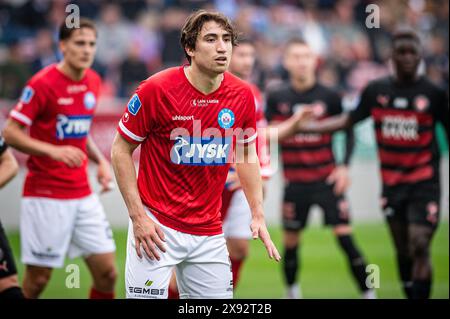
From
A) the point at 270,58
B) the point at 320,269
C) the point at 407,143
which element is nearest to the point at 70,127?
the point at 407,143

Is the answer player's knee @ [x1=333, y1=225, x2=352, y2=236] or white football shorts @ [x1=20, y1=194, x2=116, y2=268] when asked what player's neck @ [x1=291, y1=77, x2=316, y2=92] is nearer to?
player's knee @ [x1=333, y1=225, x2=352, y2=236]

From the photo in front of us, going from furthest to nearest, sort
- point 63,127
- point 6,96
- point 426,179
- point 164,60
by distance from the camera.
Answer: point 164,60
point 6,96
point 426,179
point 63,127

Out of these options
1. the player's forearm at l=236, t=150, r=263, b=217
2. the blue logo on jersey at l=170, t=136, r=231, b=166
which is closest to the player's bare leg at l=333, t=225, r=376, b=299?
the player's forearm at l=236, t=150, r=263, b=217

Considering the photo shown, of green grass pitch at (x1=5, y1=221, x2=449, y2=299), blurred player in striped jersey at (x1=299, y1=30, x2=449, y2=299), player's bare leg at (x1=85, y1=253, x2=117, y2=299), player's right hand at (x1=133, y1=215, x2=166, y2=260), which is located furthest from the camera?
green grass pitch at (x1=5, y1=221, x2=449, y2=299)

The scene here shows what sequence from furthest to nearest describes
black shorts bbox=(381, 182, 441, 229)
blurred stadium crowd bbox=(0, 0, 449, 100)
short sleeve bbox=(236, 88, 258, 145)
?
1. blurred stadium crowd bbox=(0, 0, 449, 100)
2. black shorts bbox=(381, 182, 441, 229)
3. short sleeve bbox=(236, 88, 258, 145)

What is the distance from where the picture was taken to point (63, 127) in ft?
26.4

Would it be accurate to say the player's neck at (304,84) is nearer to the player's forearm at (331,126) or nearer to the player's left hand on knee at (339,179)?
the player's forearm at (331,126)

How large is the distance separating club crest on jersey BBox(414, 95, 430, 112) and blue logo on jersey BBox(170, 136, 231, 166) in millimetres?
3404

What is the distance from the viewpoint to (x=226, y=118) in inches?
234

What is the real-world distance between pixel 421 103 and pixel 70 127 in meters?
3.57

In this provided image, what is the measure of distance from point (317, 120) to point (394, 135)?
1632 millimetres

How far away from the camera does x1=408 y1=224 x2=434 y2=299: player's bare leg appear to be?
8266mm

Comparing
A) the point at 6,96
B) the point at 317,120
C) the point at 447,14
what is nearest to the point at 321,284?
the point at 317,120
